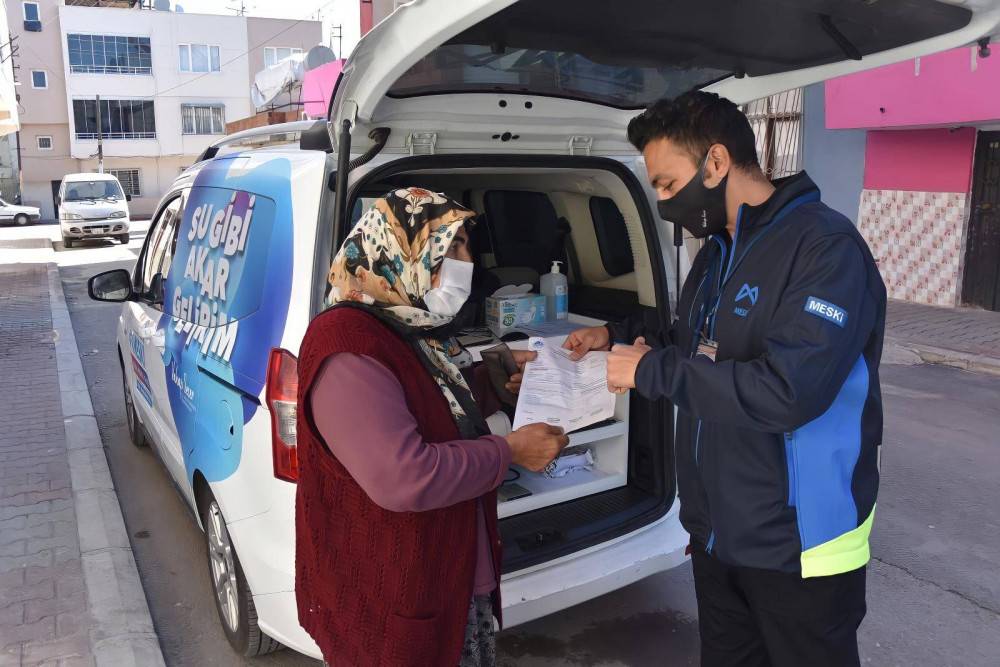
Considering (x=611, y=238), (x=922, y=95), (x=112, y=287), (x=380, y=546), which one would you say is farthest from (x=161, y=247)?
(x=922, y=95)

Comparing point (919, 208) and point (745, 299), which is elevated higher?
point (745, 299)

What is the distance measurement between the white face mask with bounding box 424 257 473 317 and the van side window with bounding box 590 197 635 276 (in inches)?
84.1

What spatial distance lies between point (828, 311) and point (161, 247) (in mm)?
3479

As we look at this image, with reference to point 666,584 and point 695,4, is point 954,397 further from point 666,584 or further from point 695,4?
point 695,4

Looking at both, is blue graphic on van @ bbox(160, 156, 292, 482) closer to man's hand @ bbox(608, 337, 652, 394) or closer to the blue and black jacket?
man's hand @ bbox(608, 337, 652, 394)

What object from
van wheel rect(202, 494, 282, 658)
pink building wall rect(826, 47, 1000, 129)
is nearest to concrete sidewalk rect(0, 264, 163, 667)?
van wheel rect(202, 494, 282, 658)

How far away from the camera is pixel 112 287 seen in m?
4.20

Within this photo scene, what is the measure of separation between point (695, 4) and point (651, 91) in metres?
0.76

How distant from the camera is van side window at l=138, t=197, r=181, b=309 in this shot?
3.87 meters

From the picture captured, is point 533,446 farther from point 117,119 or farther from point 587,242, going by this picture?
point 117,119

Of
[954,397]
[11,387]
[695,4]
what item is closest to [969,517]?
[954,397]

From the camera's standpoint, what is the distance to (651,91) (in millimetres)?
2891

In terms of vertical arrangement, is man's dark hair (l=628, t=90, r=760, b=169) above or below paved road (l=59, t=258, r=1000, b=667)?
above

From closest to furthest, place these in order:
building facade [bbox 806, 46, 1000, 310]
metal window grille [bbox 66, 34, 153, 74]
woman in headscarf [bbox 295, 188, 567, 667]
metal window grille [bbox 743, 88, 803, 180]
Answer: woman in headscarf [bbox 295, 188, 567, 667] → building facade [bbox 806, 46, 1000, 310] → metal window grille [bbox 743, 88, 803, 180] → metal window grille [bbox 66, 34, 153, 74]
